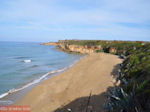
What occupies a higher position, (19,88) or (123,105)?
(123,105)

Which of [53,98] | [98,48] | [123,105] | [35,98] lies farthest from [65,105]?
[98,48]

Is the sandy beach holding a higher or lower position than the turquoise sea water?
higher

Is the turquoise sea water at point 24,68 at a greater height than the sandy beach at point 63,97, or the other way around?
the sandy beach at point 63,97

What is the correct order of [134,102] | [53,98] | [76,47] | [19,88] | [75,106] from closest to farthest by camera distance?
[134,102], [75,106], [53,98], [19,88], [76,47]

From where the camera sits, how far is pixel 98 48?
181ft

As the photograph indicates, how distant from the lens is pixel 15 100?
1143 centimetres

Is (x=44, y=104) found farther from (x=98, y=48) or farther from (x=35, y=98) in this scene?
(x=98, y=48)

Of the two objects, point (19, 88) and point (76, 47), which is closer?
point (19, 88)

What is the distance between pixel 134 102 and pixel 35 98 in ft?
27.1

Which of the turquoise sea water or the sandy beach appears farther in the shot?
the turquoise sea water

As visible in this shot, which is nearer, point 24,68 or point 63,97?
point 63,97

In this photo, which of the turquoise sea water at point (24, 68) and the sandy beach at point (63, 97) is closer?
the sandy beach at point (63, 97)

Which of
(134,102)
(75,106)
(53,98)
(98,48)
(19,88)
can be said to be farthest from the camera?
(98,48)

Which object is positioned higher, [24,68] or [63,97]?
[63,97]
